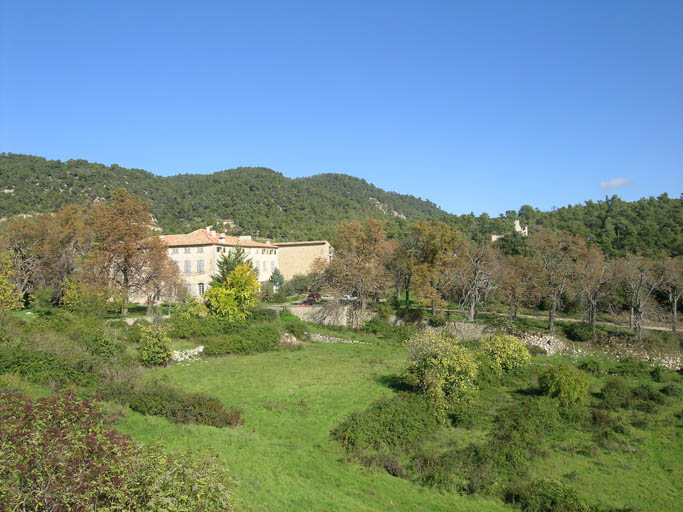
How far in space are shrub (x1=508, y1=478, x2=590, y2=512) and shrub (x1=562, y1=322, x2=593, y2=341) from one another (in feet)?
68.8

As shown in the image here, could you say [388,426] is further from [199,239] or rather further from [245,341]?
[199,239]

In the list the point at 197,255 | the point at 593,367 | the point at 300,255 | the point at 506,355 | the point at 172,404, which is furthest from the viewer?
the point at 300,255

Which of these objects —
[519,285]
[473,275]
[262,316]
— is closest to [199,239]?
[262,316]

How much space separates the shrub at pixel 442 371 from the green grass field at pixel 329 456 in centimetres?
176

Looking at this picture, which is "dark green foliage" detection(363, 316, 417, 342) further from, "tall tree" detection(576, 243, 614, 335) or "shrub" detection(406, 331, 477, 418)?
"shrub" detection(406, 331, 477, 418)

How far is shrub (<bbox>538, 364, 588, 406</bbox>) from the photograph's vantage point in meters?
18.6

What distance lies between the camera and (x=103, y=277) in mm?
33250

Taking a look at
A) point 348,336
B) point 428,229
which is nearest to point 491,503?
point 348,336

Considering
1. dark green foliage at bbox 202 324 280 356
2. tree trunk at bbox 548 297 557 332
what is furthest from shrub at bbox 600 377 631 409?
dark green foliage at bbox 202 324 280 356

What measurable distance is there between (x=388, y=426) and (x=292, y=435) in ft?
10.9

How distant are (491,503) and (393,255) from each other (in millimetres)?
33596

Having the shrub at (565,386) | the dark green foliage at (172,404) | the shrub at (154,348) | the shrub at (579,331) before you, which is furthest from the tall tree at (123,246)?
the shrub at (579,331)

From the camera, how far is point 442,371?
61.9 feet

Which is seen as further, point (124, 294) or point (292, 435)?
point (124, 294)
